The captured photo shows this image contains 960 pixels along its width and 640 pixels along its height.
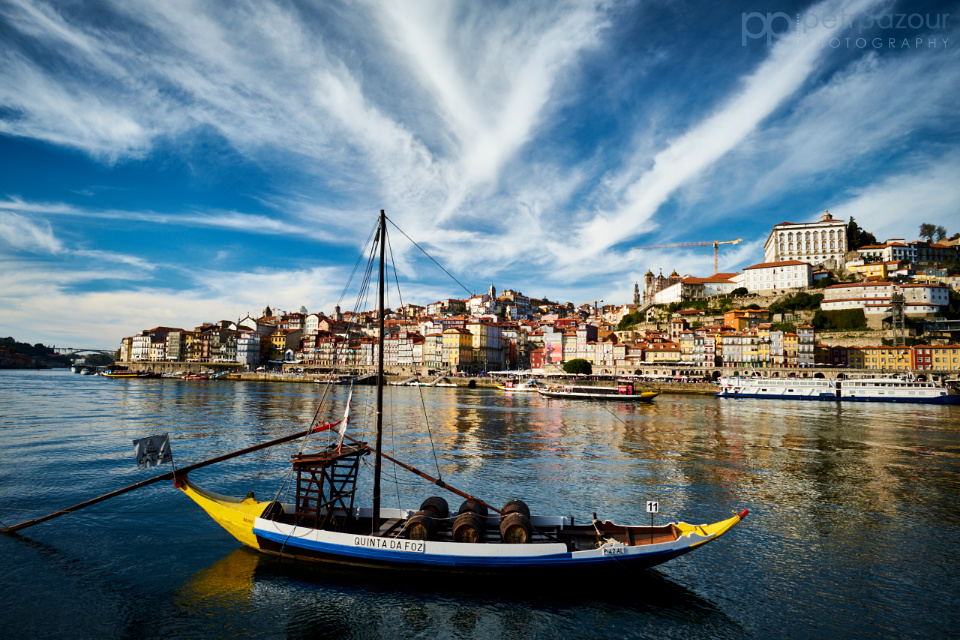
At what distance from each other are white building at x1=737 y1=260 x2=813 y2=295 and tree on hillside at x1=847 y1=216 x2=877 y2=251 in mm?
13159

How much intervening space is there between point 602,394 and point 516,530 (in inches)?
2265

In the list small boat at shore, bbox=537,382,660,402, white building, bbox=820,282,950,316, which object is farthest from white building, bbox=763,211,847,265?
small boat at shore, bbox=537,382,660,402

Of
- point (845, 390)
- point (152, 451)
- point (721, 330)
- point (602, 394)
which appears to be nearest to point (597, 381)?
point (602, 394)

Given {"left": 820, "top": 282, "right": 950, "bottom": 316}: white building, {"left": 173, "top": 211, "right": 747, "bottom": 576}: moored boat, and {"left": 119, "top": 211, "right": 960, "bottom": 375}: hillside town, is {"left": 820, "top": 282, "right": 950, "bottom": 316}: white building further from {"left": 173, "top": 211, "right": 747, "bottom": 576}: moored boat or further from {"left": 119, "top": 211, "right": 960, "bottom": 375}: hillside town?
{"left": 173, "top": 211, "right": 747, "bottom": 576}: moored boat

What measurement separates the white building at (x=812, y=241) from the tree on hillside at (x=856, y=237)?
118 inches

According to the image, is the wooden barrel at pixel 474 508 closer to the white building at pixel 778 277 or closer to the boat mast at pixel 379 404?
the boat mast at pixel 379 404

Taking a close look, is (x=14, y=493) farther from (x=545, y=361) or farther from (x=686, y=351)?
(x=545, y=361)

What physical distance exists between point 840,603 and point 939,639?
138cm

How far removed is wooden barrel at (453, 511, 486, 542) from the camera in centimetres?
1009

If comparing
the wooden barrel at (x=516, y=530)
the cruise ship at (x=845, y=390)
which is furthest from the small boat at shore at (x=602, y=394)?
the wooden barrel at (x=516, y=530)

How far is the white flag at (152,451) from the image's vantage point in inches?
439

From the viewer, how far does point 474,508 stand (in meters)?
11.2

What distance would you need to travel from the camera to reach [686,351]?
8850 centimetres

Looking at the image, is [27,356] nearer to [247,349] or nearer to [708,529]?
[247,349]
